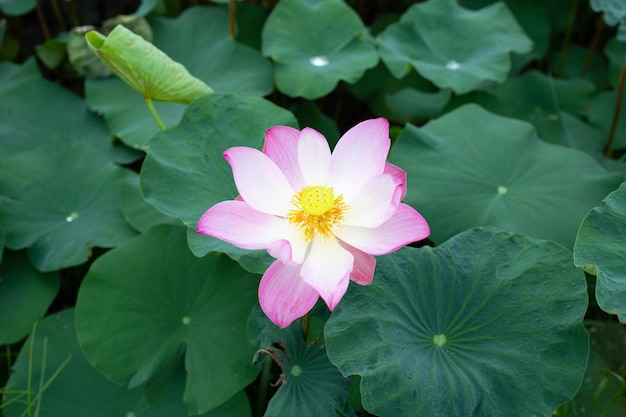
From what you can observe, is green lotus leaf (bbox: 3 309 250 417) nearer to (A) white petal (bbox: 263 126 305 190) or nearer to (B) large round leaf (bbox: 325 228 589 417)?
(B) large round leaf (bbox: 325 228 589 417)

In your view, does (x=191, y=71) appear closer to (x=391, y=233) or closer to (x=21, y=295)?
(x=21, y=295)

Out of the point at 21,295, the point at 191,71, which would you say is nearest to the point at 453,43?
the point at 191,71

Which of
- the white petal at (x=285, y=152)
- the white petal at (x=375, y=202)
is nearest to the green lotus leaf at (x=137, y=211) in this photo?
the white petal at (x=285, y=152)

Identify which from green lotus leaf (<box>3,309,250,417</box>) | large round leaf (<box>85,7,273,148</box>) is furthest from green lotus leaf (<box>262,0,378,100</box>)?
green lotus leaf (<box>3,309,250,417</box>)

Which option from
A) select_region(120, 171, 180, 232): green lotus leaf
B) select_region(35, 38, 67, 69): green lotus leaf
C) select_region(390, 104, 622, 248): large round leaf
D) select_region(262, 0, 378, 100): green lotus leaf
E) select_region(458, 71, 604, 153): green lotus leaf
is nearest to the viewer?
select_region(390, 104, 622, 248): large round leaf

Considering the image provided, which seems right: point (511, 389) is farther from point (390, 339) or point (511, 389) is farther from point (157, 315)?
point (157, 315)

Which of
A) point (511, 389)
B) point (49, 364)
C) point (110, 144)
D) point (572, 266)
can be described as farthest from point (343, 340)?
point (110, 144)
